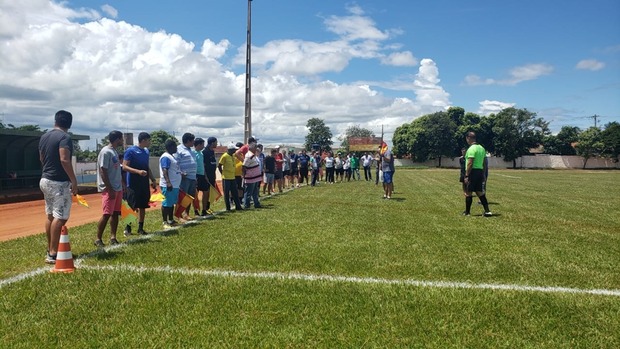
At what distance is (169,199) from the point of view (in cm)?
916

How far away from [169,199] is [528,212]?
9.17 m

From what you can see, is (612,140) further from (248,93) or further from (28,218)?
(28,218)

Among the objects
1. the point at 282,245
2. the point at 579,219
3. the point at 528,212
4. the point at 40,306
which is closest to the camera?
the point at 40,306

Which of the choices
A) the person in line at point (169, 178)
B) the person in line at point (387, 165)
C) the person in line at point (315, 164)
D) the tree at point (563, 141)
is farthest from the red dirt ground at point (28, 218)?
the tree at point (563, 141)

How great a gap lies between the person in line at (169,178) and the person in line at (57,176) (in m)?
3.05

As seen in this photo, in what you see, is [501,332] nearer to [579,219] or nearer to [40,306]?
[40,306]

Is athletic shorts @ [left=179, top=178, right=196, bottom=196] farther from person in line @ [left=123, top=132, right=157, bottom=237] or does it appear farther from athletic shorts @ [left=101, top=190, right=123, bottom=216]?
athletic shorts @ [left=101, top=190, right=123, bottom=216]

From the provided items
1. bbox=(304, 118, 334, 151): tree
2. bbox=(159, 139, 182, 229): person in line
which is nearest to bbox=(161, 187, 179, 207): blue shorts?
bbox=(159, 139, 182, 229): person in line

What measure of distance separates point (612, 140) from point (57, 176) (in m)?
80.1

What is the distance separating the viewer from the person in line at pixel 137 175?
8008 mm

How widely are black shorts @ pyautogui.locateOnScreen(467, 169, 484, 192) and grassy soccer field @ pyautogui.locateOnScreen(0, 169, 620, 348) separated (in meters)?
2.36

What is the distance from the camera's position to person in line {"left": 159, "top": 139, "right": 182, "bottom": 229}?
9.06 m

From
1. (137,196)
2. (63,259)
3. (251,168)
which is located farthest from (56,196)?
(251,168)

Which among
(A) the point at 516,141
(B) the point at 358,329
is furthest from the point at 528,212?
(A) the point at 516,141
